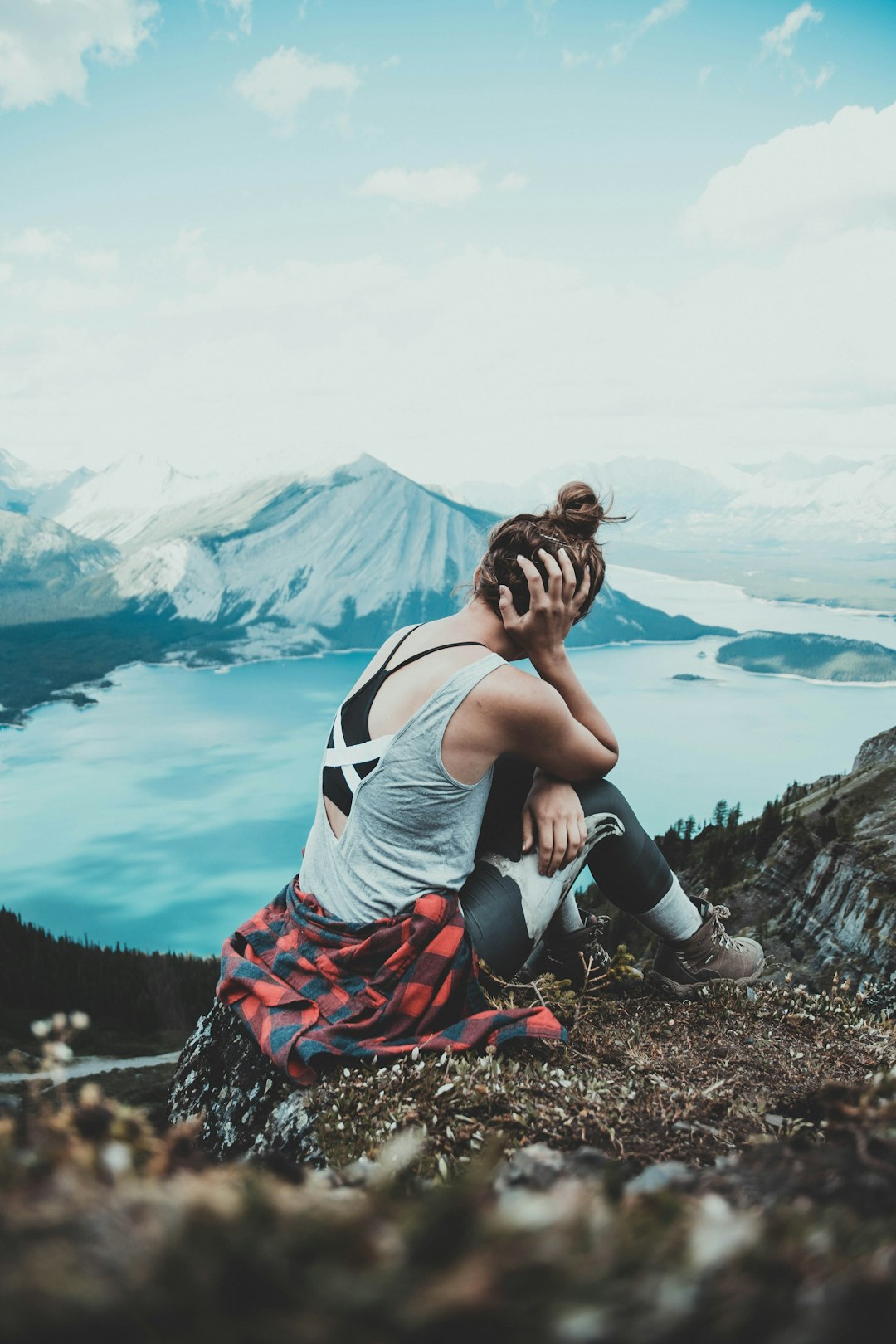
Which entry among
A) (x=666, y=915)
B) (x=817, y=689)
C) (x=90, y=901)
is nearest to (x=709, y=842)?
(x=666, y=915)

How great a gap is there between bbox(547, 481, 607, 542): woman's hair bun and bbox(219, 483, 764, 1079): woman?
1cm

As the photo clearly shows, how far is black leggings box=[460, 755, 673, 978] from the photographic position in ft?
12.7

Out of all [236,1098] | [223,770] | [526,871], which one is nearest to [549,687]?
[526,871]

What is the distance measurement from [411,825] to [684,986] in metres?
2.10

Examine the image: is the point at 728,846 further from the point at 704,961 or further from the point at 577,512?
the point at 577,512

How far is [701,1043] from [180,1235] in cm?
382

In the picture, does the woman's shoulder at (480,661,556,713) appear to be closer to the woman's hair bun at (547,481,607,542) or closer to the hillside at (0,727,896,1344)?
the woman's hair bun at (547,481,607,542)

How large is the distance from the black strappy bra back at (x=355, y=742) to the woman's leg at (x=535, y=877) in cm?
71

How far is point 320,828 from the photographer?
4.11 metres

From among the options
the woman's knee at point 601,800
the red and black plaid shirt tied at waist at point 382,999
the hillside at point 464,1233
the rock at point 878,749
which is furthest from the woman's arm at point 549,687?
the rock at point 878,749

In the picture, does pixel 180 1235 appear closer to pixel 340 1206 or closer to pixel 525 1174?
pixel 340 1206

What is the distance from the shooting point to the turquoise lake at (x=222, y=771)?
106188 mm

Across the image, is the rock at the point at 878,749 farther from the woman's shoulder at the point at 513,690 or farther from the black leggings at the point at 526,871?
the woman's shoulder at the point at 513,690

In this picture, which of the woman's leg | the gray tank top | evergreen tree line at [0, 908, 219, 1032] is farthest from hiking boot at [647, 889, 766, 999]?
evergreen tree line at [0, 908, 219, 1032]
